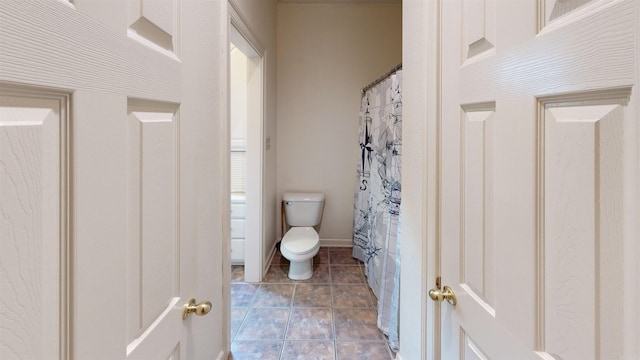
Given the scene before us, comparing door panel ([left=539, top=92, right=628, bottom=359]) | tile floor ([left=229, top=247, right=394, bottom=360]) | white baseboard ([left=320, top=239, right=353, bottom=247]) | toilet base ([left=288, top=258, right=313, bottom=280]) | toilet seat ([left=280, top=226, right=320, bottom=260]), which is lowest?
tile floor ([left=229, top=247, right=394, bottom=360])

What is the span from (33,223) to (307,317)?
6.89 ft

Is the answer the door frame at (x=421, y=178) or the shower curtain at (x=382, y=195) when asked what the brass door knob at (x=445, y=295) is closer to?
the door frame at (x=421, y=178)

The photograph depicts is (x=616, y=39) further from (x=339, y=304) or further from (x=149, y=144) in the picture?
(x=339, y=304)

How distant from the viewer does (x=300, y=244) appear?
285cm

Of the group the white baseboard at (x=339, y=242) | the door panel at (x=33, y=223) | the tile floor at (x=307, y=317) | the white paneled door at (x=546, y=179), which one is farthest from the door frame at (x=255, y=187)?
the door panel at (x=33, y=223)

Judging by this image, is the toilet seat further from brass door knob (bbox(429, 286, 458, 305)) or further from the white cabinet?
brass door knob (bbox(429, 286, 458, 305))

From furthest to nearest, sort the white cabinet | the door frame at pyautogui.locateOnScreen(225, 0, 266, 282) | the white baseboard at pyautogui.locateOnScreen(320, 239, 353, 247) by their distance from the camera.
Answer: the white baseboard at pyautogui.locateOnScreen(320, 239, 353, 247)
the white cabinet
the door frame at pyautogui.locateOnScreen(225, 0, 266, 282)

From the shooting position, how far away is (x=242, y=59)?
11.2ft

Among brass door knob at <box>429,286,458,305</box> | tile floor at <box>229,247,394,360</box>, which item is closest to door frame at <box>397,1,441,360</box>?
brass door knob at <box>429,286,458,305</box>

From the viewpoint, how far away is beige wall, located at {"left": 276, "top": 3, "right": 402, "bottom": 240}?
11.6 ft

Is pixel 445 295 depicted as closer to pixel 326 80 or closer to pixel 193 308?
pixel 193 308

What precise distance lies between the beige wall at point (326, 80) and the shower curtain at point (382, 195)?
1.24ft

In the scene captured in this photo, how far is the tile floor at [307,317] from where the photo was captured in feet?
6.31

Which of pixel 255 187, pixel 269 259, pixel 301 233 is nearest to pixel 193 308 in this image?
pixel 255 187
